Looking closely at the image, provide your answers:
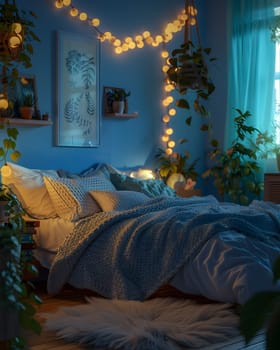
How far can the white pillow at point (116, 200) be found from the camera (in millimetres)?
4324

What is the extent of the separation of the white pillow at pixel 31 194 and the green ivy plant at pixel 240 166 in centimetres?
228

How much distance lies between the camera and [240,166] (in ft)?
19.5

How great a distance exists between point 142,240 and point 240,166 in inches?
100

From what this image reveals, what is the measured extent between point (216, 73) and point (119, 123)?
154cm

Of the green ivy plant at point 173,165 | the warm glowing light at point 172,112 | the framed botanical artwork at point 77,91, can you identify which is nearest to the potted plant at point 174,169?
the green ivy plant at point 173,165

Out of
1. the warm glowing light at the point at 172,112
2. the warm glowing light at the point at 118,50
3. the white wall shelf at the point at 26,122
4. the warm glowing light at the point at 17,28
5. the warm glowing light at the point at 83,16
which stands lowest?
the white wall shelf at the point at 26,122

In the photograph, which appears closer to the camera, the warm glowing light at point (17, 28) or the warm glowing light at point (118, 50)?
the warm glowing light at point (17, 28)

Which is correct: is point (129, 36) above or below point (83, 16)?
below

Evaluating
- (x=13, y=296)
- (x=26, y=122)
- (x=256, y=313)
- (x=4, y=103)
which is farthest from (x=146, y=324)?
(x=256, y=313)

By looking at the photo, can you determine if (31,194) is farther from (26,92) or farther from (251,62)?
(251,62)

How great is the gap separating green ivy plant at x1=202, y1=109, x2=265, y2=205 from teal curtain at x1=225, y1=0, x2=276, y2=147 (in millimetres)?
132

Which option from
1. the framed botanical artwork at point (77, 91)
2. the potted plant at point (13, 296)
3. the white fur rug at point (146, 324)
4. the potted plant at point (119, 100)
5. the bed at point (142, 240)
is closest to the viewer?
the potted plant at point (13, 296)

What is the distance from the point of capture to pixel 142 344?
105 inches

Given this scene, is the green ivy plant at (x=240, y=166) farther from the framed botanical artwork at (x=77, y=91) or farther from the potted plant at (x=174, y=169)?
the framed botanical artwork at (x=77, y=91)
